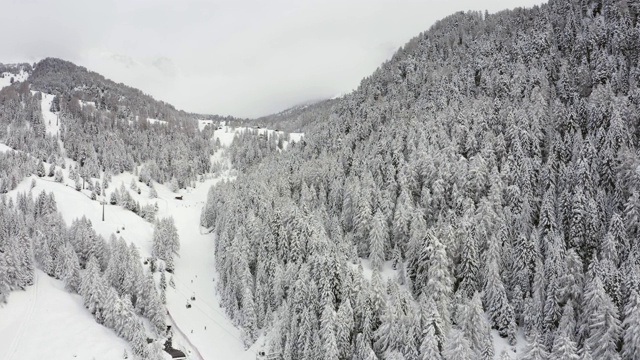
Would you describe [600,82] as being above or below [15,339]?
above

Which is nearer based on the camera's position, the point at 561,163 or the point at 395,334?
the point at 395,334

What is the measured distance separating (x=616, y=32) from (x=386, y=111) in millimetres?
62901

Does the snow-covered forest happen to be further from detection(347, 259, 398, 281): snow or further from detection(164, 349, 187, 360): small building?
detection(164, 349, 187, 360): small building

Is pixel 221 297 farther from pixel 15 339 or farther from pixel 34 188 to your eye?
pixel 34 188

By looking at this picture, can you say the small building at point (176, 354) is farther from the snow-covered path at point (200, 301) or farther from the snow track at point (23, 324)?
the snow track at point (23, 324)

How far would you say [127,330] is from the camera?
71.8 meters

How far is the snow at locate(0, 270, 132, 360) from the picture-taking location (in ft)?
221

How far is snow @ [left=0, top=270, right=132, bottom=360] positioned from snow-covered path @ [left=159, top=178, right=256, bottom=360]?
13.8 meters

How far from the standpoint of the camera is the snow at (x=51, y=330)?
221 feet

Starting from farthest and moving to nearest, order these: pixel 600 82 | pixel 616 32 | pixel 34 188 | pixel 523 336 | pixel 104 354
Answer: pixel 34 188 < pixel 616 32 < pixel 600 82 < pixel 104 354 < pixel 523 336

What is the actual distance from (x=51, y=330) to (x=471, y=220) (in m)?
77.1

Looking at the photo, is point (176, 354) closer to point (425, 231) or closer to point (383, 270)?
point (383, 270)

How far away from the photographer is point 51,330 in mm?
71750

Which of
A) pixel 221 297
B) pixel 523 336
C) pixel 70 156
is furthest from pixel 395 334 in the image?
pixel 70 156
